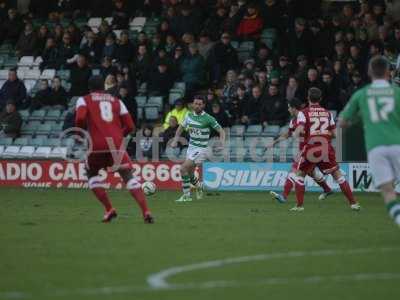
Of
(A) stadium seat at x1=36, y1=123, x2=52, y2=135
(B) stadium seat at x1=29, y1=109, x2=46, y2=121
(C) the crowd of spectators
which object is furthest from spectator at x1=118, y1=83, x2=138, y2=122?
(B) stadium seat at x1=29, y1=109, x2=46, y2=121

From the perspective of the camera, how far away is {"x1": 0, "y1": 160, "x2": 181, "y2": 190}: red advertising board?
2581cm

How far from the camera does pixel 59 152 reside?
26.7 m

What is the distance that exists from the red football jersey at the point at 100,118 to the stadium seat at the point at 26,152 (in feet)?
39.5

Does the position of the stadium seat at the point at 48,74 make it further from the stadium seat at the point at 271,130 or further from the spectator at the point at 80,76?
the stadium seat at the point at 271,130

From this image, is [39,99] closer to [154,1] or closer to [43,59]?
[43,59]

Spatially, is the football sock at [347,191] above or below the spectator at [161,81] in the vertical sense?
below

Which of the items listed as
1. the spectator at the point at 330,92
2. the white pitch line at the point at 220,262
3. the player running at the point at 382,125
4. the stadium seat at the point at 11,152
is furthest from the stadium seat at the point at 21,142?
the white pitch line at the point at 220,262

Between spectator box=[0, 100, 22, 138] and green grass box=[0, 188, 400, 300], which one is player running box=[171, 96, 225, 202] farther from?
spectator box=[0, 100, 22, 138]

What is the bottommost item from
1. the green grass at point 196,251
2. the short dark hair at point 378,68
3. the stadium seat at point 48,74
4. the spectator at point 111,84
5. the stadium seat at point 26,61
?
the green grass at point 196,251

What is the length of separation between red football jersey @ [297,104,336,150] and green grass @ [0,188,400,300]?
51.8 inches

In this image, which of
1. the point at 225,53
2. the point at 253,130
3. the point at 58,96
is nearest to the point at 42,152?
the point at 58,96

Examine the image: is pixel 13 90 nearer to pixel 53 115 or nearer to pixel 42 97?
pixel 42 97

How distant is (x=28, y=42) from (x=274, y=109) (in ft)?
29.3

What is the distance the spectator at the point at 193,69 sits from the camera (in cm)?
2661
